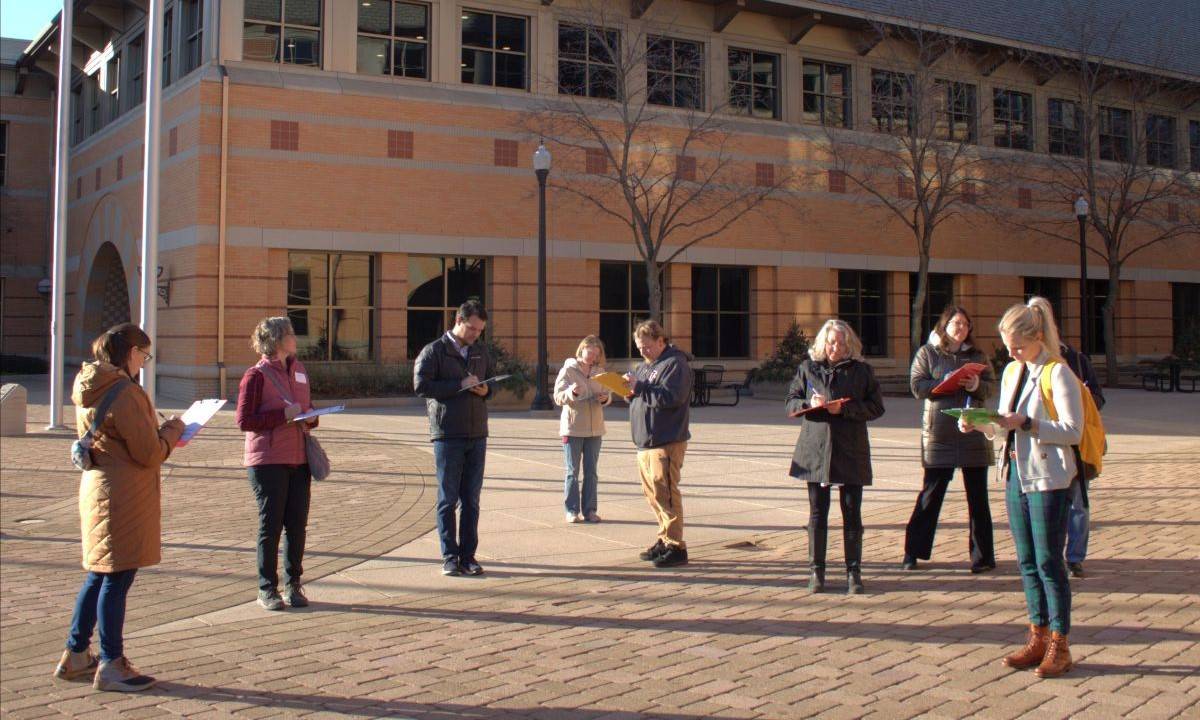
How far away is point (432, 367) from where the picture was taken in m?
7.89

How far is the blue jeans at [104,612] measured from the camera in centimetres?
537

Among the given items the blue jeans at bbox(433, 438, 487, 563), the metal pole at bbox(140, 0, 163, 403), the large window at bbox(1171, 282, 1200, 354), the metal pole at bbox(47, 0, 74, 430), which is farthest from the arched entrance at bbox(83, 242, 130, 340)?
the large window at bbox(1171, 282, 1200, 354)

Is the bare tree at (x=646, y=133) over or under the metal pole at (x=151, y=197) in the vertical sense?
over

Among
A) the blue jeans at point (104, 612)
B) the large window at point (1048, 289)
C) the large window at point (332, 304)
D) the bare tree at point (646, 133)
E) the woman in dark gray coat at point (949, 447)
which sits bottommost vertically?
the blue jeans at point (104, 612)

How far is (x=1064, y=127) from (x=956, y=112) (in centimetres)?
586

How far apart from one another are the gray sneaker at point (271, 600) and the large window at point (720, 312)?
78.4 feet

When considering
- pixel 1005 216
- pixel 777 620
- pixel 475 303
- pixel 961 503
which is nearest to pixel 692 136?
pixel 1005 216

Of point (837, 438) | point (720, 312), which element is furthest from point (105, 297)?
point (837, 438)

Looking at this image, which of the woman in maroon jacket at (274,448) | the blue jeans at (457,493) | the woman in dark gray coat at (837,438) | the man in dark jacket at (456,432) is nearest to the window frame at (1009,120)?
the woman in dark gray coat at (837,438)

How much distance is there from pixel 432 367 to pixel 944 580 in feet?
13.0

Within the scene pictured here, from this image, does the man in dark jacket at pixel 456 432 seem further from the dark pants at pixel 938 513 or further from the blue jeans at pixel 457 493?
the dark pants at pixel 938 513

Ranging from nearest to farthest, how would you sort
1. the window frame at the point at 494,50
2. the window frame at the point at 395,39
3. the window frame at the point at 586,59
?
the window frame at the point at 395,39 → the window frame at the point at 494,50 → the window frame at the point at 586,59

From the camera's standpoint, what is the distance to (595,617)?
22.2 feet

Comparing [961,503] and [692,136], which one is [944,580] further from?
[692,136]
